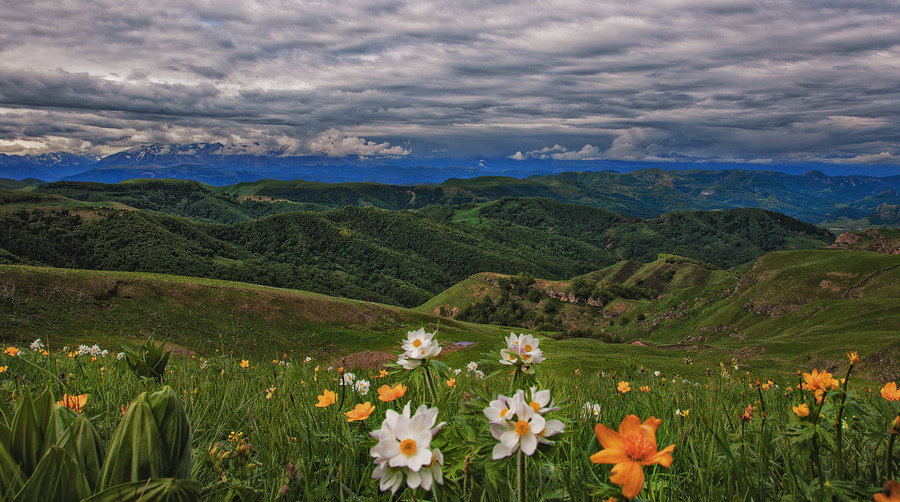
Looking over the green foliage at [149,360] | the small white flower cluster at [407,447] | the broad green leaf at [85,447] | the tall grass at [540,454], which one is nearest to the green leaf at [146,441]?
the broad green leaf at [85,447]

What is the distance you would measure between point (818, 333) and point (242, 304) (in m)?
71.6

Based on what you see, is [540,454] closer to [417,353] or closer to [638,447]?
[638,447]

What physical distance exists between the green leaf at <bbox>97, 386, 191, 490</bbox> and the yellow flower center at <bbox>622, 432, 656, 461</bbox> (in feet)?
5.12

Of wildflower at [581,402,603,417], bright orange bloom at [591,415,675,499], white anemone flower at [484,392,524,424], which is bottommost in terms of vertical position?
wildflower at [581,402,603,417]

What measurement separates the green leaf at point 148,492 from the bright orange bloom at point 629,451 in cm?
127

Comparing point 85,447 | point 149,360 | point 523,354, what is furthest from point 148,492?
point 149,360

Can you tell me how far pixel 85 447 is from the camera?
4.94ft

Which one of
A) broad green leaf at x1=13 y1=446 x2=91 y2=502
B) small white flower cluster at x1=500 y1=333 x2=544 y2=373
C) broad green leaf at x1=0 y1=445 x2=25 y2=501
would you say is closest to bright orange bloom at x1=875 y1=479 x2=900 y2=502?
small white flower cluster at x1=500 y1=333 x2=544 y2=373

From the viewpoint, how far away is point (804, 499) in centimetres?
213

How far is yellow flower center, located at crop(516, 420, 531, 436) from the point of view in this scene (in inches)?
63.9

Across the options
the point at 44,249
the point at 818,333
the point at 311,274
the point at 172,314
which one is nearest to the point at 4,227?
the point at 44,249

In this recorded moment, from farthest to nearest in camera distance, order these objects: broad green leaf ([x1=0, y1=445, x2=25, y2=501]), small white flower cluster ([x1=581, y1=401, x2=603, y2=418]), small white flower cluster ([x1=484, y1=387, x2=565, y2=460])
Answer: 1. small white flower cluster ([x1=581, y1=401, x2=603, y2=418])
2. small white flower cluster ([x1=484, y1=387, x2=565, y2=460])
3. broad green leaf ([x1=0, y1=445, x2=25, y2=501])

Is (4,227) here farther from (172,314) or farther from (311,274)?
(172,314)

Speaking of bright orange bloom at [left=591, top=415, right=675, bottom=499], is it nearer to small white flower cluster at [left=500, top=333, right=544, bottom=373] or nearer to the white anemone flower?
the white anemone flower
